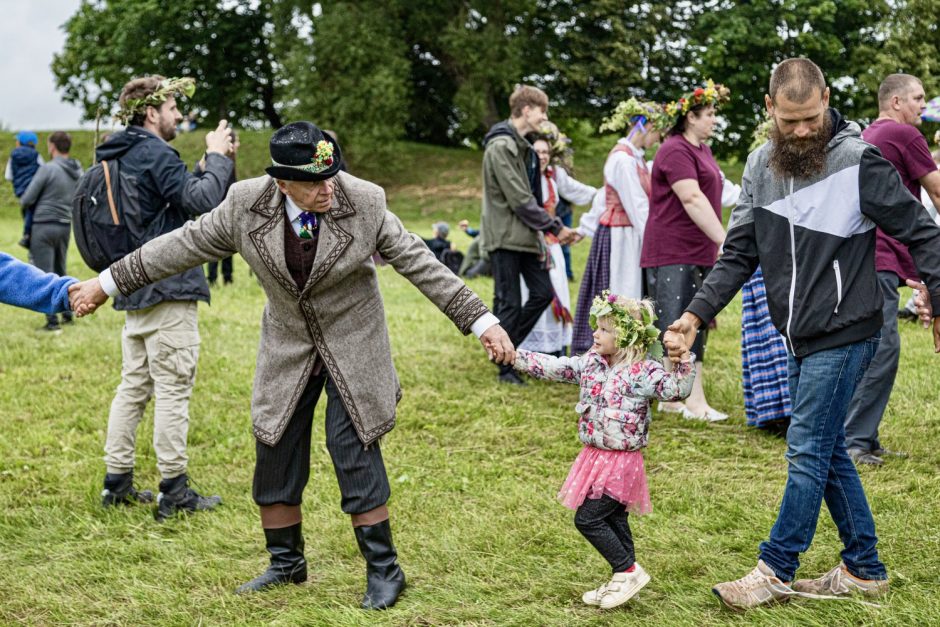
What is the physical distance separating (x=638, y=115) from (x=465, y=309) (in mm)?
4230

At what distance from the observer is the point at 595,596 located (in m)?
4.14

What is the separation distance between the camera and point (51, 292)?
14.2ft

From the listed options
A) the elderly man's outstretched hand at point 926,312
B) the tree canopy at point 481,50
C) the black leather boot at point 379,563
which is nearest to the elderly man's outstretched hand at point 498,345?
the black leather boot at point 379,563

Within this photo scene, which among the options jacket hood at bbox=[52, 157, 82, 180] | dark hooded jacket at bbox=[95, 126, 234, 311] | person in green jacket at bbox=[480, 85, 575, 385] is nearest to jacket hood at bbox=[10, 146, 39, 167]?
jacket hood at bbox=[52, 157, 82, 180]

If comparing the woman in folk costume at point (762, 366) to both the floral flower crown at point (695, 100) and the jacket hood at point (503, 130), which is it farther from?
the jacket hood at point (503, 130)

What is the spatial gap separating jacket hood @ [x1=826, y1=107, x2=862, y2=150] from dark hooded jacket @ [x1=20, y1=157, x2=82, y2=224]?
9.58 metres

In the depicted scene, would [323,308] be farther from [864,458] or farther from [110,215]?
[864,458]

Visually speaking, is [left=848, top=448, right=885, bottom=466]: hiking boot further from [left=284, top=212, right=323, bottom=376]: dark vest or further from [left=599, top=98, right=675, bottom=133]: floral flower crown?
[left=284, top=212, right=323, bottom=376]: dark vest

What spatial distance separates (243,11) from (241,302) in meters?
29.4

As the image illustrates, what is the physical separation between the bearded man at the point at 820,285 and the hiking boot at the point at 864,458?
1.98m

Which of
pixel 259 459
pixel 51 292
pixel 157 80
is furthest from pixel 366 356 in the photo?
pixel 157 80

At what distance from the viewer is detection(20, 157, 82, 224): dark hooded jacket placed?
37.8 feet

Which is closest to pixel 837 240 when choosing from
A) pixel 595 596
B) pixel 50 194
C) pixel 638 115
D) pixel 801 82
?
pixel 801 82

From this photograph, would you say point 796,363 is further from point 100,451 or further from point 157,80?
point 100,451
